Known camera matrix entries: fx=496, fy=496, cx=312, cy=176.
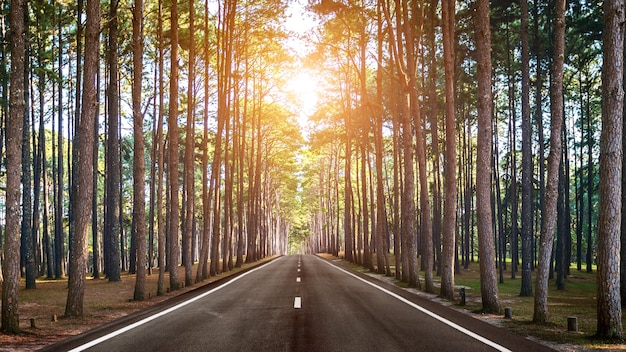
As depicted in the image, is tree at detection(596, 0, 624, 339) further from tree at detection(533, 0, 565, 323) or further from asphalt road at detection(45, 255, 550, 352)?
asphalt road at detection(45, 255, 550, 352)

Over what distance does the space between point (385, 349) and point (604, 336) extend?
174 inches

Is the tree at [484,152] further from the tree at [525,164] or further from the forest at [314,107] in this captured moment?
the tree at [525,164]

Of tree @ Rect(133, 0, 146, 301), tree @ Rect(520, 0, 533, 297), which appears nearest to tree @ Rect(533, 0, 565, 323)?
tree @ Rect(520, 0, 533, 297)

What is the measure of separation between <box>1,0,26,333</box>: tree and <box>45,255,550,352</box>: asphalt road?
1809mm

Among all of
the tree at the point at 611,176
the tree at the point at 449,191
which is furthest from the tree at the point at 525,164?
the tree at the point at 611,176

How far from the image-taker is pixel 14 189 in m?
10.3

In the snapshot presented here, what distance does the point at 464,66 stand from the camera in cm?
3375

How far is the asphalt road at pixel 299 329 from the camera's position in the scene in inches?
305

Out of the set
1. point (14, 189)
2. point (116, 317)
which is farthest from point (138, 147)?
point (14, 189)

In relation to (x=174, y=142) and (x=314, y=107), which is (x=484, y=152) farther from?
(x=314, y=107)

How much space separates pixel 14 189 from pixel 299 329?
657 cm

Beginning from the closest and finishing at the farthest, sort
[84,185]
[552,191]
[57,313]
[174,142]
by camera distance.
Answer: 1. [552,191]
2. [84,185]
3. [57,313]
4. [174,142]

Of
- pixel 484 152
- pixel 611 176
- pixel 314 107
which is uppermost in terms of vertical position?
pixel 314 107

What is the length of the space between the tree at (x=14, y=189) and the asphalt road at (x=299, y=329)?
1.81 meters
